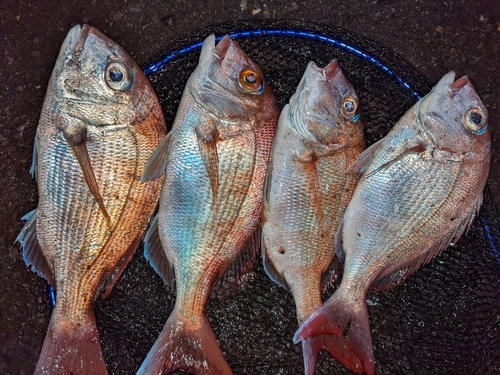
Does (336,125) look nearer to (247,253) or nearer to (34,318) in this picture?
(247,253)

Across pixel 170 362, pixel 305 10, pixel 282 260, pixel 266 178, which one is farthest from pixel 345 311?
pixel 305 10

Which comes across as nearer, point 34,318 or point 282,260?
point 282,260

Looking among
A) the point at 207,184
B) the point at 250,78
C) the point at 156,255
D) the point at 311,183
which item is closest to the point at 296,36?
the point at 250,78

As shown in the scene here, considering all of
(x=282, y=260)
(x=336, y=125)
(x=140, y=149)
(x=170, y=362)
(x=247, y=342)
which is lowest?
(x=247, y=342)

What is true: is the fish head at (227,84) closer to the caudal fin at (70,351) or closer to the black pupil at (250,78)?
the black pupil at (250,78)

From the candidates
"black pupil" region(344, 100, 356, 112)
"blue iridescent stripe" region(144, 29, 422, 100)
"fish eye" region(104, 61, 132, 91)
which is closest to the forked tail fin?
"black pupil" region(344, 100, 356, 112)

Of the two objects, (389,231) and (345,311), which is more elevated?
(389,231)
